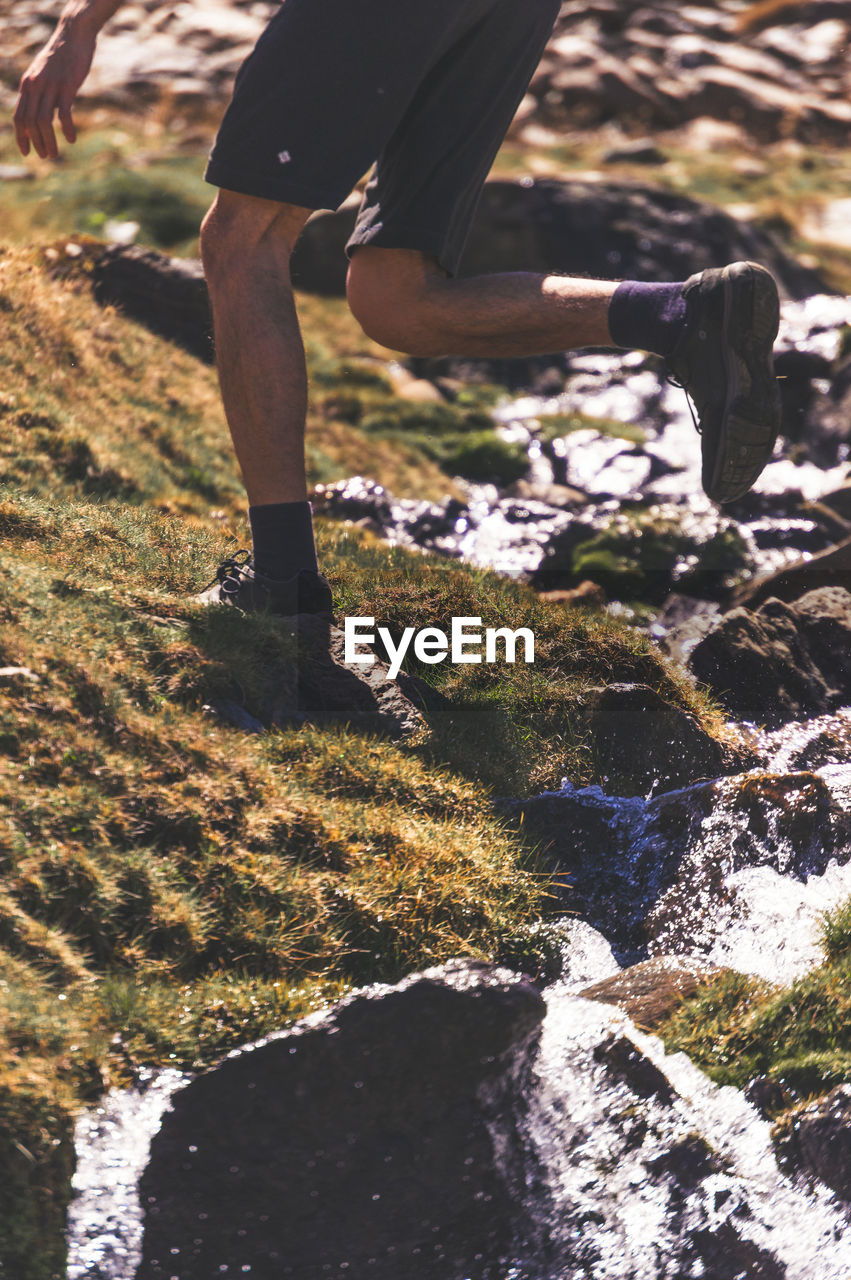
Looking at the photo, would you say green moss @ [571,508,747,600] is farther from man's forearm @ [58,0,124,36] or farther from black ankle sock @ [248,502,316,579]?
man's forearm @ [58,0,124,36]

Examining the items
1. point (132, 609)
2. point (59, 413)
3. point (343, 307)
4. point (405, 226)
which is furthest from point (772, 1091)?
point (343, 307)

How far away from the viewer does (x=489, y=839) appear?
10.0 feet

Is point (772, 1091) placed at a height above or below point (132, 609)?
below

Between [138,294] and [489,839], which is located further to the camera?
[138,294]

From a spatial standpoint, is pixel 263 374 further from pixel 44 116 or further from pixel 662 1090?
pixel 662 1090

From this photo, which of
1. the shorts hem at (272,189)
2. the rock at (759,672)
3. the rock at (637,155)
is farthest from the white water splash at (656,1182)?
the rock at (637,155)

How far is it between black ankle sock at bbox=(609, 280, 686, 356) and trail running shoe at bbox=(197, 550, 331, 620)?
1.15 meters

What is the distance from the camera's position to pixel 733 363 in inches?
127

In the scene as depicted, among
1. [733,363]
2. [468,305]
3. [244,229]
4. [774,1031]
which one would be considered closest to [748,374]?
[733,363]

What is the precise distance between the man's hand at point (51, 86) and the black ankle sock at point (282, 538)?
1114mm

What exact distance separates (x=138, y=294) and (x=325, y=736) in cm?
465

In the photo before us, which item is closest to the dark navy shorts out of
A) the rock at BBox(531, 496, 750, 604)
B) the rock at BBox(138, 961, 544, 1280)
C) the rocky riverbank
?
the rock at BBox(138, 961, 544, 1280)

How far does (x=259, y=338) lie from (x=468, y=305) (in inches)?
25.4

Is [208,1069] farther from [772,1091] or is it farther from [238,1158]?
[772,1091]
